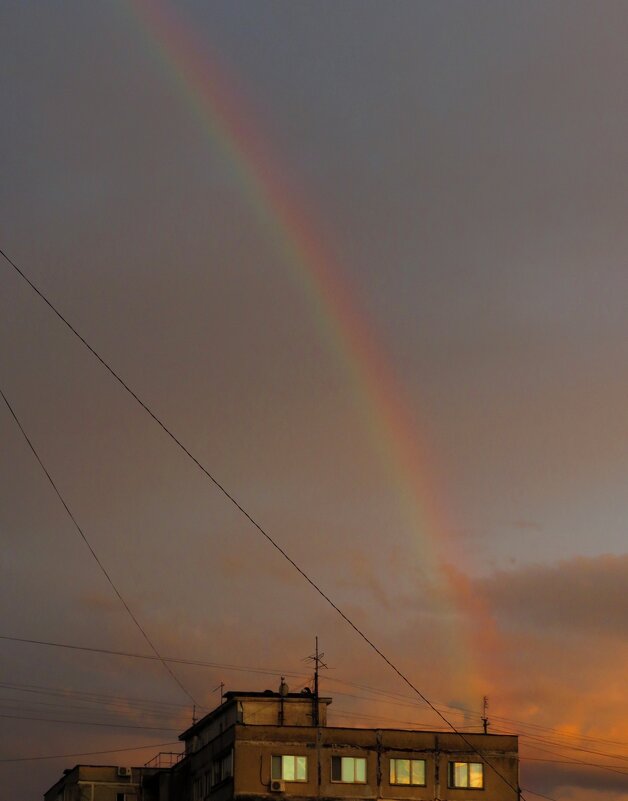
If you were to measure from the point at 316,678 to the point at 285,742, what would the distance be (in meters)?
5.92

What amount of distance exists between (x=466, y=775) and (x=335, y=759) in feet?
28.0

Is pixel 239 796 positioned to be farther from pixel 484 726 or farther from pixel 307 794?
pixel 484 726

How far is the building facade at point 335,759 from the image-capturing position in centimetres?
8412

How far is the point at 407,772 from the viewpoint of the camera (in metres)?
85.1

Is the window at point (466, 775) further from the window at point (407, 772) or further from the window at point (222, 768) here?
the window at point (222, 768)

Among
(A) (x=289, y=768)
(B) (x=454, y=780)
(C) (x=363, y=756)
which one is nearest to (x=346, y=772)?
(C) (x=363, y=756)

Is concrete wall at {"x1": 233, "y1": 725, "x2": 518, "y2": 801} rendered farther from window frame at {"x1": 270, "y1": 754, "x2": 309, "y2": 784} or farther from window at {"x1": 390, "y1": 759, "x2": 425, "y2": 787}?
window at {"x1": 390, "y1": 759, "x2": 425, "y2": 787}

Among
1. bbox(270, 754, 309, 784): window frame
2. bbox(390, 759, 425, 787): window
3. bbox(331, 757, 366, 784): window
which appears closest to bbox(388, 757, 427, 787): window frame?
bbox(390, 759, 425, 787): window

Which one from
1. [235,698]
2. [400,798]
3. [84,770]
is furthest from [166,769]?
[400,798]

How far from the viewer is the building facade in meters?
84.1

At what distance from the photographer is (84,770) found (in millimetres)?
100312

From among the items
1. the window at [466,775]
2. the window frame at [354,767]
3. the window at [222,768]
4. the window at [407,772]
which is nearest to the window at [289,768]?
the window frame at [354,767]

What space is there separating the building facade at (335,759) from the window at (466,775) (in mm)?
63

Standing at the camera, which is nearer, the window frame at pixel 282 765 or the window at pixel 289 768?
the window frame at pixel 282 765
